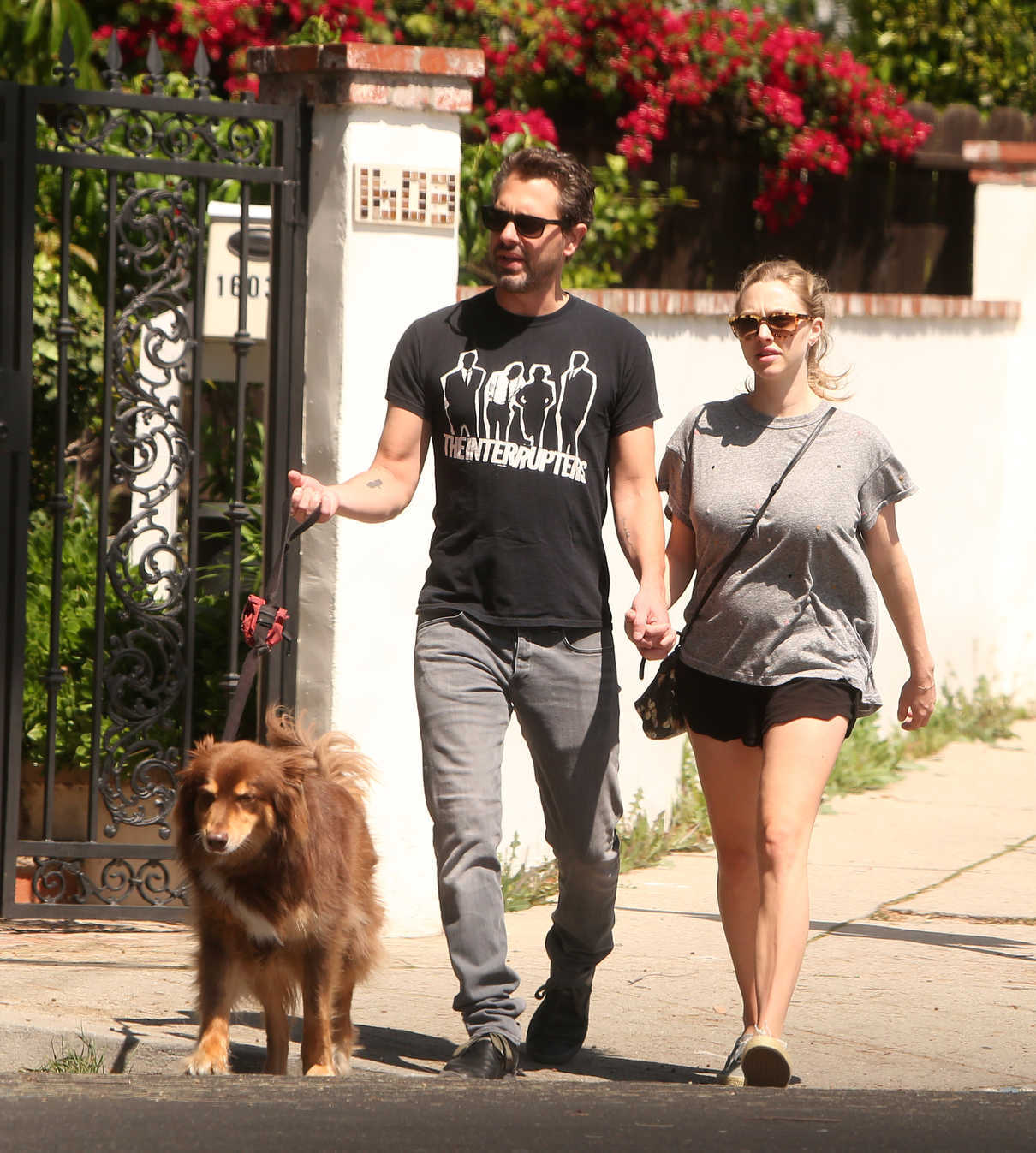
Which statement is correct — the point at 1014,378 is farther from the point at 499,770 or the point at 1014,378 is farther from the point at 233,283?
the point at 499,770

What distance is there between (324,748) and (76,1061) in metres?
0.99

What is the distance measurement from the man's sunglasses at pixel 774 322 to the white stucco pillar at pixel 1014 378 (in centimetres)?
564

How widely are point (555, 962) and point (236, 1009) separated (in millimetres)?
1048

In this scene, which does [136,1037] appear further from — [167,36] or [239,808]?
[167,36]

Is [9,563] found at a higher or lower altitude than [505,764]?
higher

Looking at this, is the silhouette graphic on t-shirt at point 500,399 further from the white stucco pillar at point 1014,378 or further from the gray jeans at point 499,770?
the white stucco pillar at point 1014,378

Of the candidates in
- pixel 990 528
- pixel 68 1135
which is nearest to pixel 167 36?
pixel 990 528

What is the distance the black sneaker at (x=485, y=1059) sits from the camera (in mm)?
4578

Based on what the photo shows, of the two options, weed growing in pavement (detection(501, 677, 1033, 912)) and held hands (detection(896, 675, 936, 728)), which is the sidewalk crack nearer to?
weed growing in pavement (detection(501, 677, 1033, 912))

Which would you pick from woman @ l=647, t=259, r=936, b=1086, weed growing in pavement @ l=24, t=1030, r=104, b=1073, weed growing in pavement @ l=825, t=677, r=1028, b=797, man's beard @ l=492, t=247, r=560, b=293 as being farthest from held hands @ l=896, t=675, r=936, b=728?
weed growing in pavement @ l=825, t=677, r=1028, b=797

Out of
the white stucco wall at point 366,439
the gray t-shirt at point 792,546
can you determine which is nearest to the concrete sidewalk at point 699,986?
the white stucco wall at point 366,439

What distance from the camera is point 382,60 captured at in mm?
5875

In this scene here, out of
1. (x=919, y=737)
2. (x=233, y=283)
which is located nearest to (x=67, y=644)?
(x=233, y=283)

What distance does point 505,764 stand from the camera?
672cm
